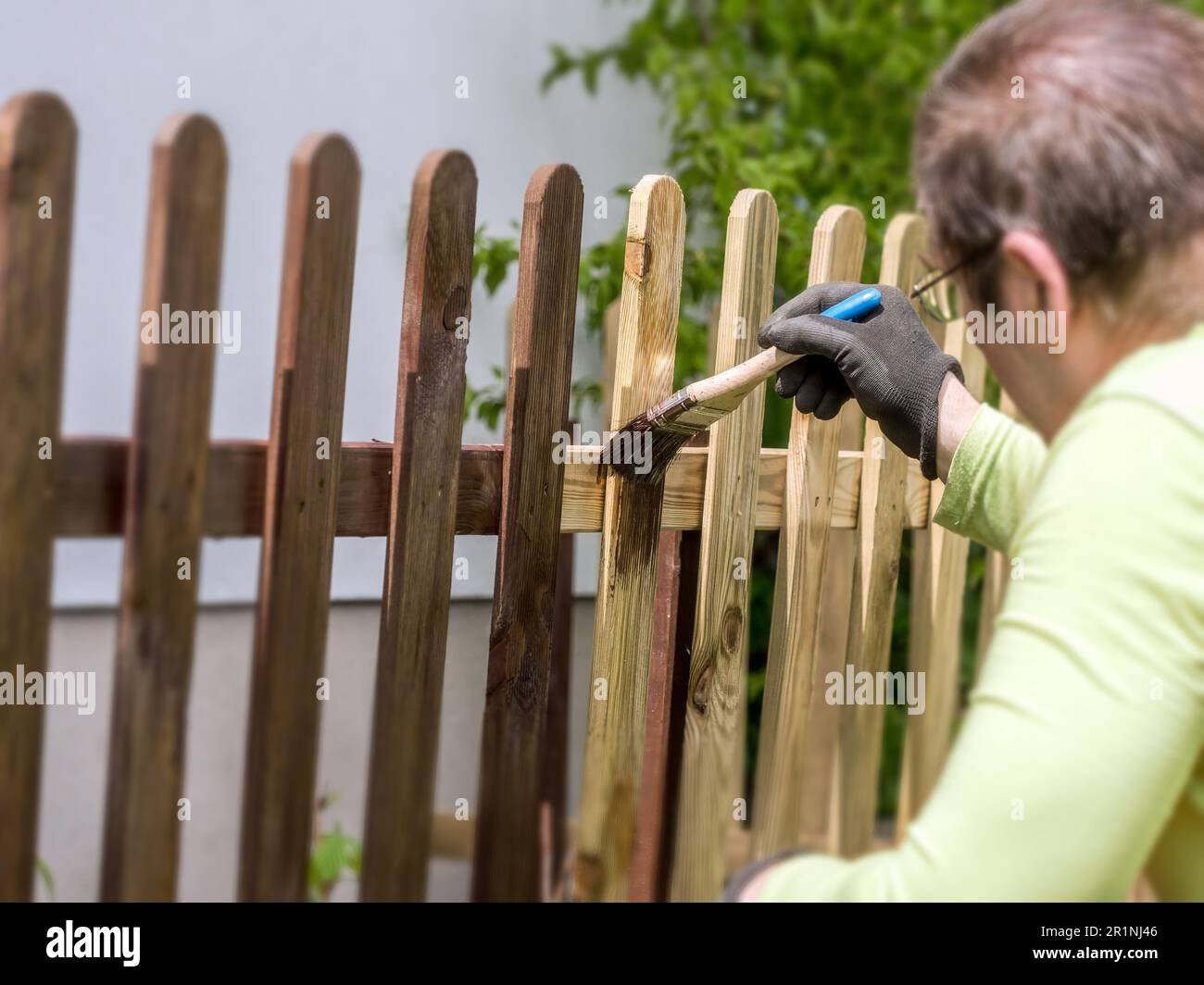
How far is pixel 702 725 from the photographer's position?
2.04m

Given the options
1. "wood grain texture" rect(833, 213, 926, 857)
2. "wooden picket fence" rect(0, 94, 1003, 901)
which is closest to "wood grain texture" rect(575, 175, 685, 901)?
"wooden picket fence" rect(0, 94, 1003, 901)

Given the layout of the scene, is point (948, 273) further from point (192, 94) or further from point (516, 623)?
point (192, 94)

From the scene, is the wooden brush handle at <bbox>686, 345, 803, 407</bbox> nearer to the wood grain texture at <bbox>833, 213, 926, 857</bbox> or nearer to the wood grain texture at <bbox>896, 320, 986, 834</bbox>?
the wood grain texture at <bbox>833, 213, 926, 857</bbox>

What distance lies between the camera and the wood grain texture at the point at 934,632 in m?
2.58

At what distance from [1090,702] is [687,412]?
0.90m

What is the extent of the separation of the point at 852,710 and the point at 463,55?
6.42 ft

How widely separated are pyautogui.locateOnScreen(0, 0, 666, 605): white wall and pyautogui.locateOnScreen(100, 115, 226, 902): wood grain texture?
73cm

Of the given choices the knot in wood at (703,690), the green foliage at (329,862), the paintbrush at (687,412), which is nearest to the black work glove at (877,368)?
the paintbrush at (687,412)

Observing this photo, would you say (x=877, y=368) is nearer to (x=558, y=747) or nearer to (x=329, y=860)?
(x=329, y=860)

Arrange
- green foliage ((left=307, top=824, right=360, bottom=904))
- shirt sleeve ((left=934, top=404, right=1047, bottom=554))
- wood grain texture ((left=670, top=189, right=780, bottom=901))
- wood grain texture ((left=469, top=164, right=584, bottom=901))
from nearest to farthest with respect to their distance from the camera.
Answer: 1. wood grain texture ((left=469, top=164, right=584, bottom=901))
2. shirt sleeve ((left=934, top=404, right=1047, bottom=554))
3. wood grain texture ((left=670, top=189, right=780, bottom=901))
4. green foliage ((left=307, top=824, right=360, bottom=904))

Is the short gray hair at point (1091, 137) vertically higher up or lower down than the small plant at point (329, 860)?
higher up

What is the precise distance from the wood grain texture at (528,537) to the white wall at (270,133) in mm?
335

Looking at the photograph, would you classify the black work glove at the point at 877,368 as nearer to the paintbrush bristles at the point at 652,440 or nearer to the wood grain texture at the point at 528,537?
the paintbrush bristles at the point at 652,440

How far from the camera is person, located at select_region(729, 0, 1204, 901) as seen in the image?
914 mm
